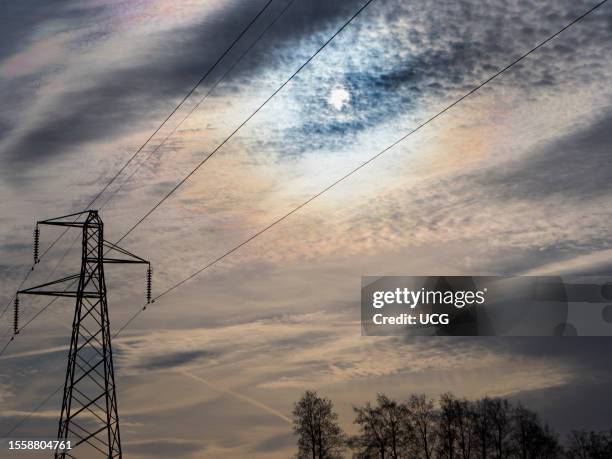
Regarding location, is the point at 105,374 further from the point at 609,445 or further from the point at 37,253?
the point at 609,445

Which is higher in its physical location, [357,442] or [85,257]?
[85,257]

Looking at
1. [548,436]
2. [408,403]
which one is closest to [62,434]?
[408,403]

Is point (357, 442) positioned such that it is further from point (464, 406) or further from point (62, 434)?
point (62, 434)

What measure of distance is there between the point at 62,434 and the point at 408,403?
71810 mm

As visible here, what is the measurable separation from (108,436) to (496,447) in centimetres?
7593

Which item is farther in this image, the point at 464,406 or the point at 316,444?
the point at 464,406

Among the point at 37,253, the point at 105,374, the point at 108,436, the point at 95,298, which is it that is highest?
the point at 37,253

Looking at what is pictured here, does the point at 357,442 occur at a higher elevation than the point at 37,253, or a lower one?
lower

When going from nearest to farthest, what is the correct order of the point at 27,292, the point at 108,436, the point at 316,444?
the point at 108,436 < the point at 27,292 < the point at 316,444

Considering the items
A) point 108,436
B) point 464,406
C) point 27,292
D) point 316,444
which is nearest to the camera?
point 108,436

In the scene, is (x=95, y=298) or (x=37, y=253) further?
(x=37, y=253)

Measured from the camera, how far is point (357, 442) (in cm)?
11094

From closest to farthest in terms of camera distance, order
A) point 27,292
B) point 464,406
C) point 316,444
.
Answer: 1. point 27,292
2. point 316,444
3. point 464,406

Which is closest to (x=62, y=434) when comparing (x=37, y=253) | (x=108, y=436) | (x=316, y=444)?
(x=108, y=436)
